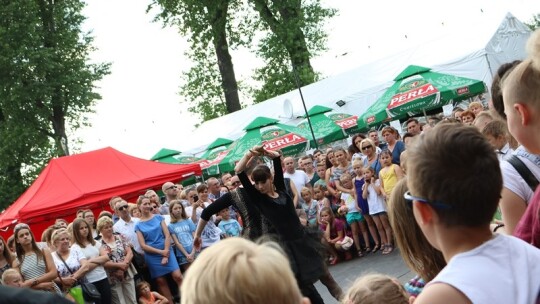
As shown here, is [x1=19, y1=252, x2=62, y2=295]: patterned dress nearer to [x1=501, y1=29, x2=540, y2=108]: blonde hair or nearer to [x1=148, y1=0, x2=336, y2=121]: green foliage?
[x1=501, y1=29, x2=540, y2=108]: blonde hair

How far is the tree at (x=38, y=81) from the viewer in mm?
30688

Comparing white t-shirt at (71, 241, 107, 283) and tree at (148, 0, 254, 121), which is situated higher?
tree at (148, 0, 254, 121)

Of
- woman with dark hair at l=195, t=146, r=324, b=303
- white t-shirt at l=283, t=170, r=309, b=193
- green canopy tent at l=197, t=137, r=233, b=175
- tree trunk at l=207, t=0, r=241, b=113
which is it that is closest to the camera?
woman with dark hair at l=195, t=146, r=324, b=303

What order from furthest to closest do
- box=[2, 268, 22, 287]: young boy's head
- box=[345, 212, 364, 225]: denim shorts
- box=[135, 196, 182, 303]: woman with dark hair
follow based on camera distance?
1. box=[345, 212, 364, 225]: denim shorts
2. box=[135, 196, 182, 303]: woman with dark hair
3. box=[2, 268, 22, 287]: young boy's head

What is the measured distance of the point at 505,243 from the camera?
7.13 ft

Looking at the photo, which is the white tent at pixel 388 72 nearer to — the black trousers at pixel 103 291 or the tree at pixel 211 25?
the tree at pixel 211 25

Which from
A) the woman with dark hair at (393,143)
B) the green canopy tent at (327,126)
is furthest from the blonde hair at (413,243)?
the green canopy tent at (327,126)

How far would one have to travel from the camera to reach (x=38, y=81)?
3131 cm

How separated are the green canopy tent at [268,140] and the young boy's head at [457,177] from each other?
56.5 ft

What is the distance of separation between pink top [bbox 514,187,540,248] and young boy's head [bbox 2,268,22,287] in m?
6.87

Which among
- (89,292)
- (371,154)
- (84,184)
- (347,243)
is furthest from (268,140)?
(89,292)

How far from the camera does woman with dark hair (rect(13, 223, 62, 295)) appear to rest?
8.67 m

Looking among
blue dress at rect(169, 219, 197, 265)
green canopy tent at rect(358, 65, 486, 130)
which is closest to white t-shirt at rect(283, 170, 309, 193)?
blue dress at rect(169, 219, 197, 265)

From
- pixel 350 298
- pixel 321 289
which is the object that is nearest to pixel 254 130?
pixel 321 289
